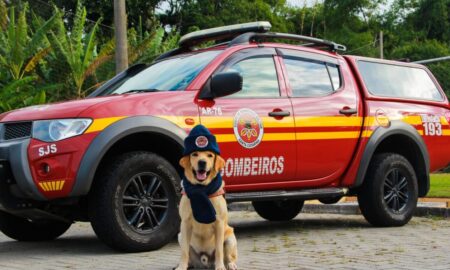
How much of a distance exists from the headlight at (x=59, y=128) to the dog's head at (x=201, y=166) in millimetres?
1324

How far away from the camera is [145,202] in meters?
6.26

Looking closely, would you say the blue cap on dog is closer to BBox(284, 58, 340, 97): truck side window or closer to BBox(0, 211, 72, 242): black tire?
BBox(284, 58, 340, 97): truck side window

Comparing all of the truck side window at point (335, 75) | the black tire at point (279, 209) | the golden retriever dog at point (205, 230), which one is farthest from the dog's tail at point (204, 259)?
the black tire at point (279, 209)

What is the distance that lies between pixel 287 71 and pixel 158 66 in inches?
52.0

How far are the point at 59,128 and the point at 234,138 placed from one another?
1.60 m

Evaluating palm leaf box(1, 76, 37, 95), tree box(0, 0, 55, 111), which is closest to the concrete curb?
palm leaf box(1, 76, 37, 95)

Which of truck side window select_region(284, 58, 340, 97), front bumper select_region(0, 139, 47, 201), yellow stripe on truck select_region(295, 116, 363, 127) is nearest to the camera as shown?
front bumper select_region(0, 139, 47, 201)

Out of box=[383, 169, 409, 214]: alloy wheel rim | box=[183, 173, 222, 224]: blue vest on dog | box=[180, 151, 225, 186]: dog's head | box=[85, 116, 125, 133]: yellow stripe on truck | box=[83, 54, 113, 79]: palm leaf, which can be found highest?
box=[83, 54, 113, 79]: palm leaf

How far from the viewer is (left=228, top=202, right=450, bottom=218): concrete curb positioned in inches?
359

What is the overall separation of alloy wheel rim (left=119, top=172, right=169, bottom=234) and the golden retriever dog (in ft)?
3.96

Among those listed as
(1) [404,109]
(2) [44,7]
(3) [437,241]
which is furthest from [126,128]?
(2) [44,7]

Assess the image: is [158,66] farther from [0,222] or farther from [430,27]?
[430,27]

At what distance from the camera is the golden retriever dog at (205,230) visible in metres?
4.95

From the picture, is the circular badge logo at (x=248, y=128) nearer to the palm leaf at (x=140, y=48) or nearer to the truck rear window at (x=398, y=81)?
the truck rear window at (x=398, y=81)
